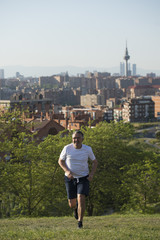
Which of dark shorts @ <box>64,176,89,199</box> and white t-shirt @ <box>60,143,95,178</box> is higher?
white t-shirt @ <box>60,143,95,178</box>

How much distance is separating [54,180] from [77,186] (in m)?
16.1

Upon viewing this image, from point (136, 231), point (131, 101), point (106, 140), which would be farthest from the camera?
point (131, 101)

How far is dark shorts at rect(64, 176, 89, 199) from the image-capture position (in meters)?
9.50

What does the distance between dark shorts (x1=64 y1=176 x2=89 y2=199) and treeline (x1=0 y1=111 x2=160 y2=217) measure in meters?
13.4

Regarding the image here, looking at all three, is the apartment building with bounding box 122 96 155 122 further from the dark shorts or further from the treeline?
the dark shorts

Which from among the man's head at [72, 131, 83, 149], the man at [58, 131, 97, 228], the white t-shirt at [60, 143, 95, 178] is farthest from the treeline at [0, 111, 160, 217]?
the man's head at [72, 131, 83, 149]

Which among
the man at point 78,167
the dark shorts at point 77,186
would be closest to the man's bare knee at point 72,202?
the dark shorts at point 77,186

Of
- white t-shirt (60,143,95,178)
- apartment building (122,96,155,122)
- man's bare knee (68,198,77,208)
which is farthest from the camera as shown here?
apartment building (122,96,155,122)

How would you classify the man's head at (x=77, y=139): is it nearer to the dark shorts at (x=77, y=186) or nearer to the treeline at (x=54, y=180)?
the dark shorts at (x=77, y=186)

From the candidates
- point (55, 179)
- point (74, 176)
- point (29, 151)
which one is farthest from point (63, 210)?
point (74, 176)

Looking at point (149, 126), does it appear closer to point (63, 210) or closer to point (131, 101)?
point (131, 101)

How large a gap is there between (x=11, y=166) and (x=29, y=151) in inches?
75.4

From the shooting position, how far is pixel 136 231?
9344mm

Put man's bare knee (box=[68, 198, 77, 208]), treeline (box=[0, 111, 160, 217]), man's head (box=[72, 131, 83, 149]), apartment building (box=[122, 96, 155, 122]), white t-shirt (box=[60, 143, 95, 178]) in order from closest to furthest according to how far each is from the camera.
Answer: man's head (box=[72, 131, 83, 149]) → white t-shirt (box=[60, 143, 95, 178]) → man's bare knee (box=[68, 198, 77, 208]) → treeline (box=[0, 111, 160, 217]) → apartment building (box=[122, 96, 155, 122])
